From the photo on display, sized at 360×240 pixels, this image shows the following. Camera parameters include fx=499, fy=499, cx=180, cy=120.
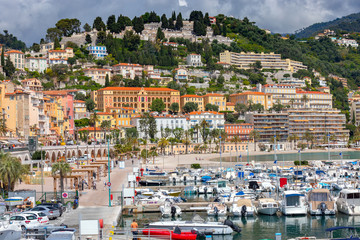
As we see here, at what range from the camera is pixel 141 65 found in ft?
518

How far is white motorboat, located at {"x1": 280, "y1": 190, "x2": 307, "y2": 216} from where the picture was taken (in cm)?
3762

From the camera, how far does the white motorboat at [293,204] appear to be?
1481 inches

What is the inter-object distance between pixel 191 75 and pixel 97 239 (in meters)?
138

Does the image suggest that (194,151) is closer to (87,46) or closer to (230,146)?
(230,146)

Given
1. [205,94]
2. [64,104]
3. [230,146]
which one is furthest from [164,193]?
[205,94]

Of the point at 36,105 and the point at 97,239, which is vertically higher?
the point at 36,105

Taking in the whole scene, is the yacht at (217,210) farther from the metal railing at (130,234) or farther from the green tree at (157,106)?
the green tree at (157,106)

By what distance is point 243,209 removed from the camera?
125ft

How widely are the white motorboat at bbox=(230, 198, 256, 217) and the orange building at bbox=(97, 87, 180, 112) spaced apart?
330ft

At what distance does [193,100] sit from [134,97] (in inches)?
664

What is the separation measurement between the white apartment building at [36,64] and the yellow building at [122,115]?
32.8 meters

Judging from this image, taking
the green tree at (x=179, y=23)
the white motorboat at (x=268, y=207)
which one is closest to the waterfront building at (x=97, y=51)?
the green tree at (x=179, y=23)

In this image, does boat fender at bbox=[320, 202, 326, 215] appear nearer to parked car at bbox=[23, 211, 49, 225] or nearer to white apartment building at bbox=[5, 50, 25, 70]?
parked car at bbox=[23, 211, 49, 225]

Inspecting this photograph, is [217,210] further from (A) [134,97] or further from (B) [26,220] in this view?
(A) [134,97]
